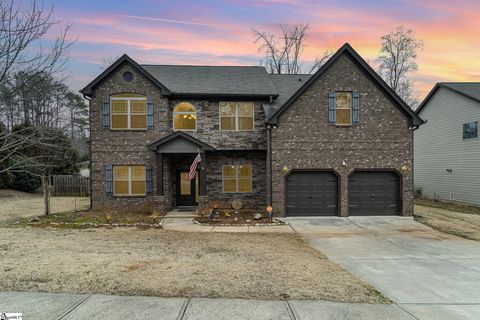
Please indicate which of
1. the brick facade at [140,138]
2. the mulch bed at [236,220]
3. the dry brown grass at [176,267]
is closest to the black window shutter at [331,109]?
the brick facade at [140,138]

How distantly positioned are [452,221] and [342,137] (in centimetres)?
625

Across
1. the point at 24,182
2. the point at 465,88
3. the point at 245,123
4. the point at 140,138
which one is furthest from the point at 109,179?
the point at 465,88

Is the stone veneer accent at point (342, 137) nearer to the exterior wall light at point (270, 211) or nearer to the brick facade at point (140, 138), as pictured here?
the exterior wall light at point (270, 211)

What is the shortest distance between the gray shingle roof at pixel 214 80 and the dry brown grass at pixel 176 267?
850 centimetres

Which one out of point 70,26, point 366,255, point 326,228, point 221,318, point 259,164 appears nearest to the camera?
point 221,318

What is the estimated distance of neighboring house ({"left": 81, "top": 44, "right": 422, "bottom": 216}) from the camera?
14883 mm

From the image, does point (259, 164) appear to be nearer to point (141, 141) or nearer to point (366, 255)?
point (141, 141)

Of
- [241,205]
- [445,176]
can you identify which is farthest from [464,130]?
[241,205]

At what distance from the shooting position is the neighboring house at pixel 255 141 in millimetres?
14883

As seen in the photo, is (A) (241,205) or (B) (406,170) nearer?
(B) (406,170)

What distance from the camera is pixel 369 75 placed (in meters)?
15.0

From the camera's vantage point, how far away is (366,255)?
8773mm

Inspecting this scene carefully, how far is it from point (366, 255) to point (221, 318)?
566cm

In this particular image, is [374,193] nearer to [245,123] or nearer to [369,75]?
[369,75]
